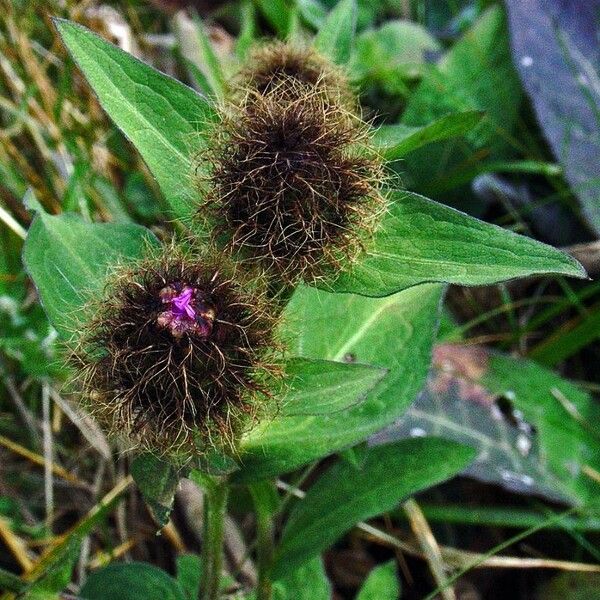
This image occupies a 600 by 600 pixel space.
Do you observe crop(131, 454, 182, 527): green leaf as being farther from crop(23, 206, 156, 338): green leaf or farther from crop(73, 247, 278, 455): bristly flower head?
crop(23, 206, 156, 338): green leaf

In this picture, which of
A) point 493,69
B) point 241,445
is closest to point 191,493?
point 241,445

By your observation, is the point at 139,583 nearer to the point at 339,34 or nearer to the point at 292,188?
the point at 292,188

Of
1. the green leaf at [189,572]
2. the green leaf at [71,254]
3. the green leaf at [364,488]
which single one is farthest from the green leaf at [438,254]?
the green leaf at [189,572]

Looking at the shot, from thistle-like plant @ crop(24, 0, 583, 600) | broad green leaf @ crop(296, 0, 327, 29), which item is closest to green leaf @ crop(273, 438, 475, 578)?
thistle-like plant @ crop(24, 0, 583, 600)

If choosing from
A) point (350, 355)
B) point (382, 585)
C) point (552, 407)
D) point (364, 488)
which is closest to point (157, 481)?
point (350, 355)

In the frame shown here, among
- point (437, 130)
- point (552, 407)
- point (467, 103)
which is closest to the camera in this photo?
point (437, 130)
